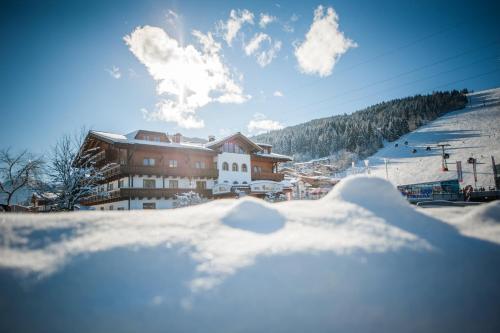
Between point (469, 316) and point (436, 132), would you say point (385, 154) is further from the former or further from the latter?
point (469, 316)

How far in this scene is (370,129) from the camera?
93312 millimetres

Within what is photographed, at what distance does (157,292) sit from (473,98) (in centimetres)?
17657

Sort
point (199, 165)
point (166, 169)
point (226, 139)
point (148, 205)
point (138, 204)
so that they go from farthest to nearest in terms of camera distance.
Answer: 1. point (226, 139)
2. point (199, 165)
3. point (166, 169)
4. point (148, 205)
5. point (138, 204)

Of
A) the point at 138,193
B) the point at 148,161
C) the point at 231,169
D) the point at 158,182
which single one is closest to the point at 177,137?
the point at 148,161

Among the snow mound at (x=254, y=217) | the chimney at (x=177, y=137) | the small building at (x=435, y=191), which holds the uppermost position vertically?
the chimney at (x=177, y=137)

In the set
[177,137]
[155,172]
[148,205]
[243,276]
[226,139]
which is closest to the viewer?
[243,276]

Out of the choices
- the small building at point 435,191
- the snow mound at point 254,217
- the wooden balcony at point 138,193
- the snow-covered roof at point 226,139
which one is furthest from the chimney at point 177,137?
the snow mound at point 254,217

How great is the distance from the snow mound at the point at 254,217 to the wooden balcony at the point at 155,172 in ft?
89.6

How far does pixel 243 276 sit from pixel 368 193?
5.81ft

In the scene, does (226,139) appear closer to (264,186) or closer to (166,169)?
(264,186)

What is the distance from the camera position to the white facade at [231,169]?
35.6 metres

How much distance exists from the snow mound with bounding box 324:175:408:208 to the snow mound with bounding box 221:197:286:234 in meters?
0.86

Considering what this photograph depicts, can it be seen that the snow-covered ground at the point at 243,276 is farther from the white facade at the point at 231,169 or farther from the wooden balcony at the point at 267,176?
the wooden balcony at the point at 267,176

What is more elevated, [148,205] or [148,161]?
[148,161]
